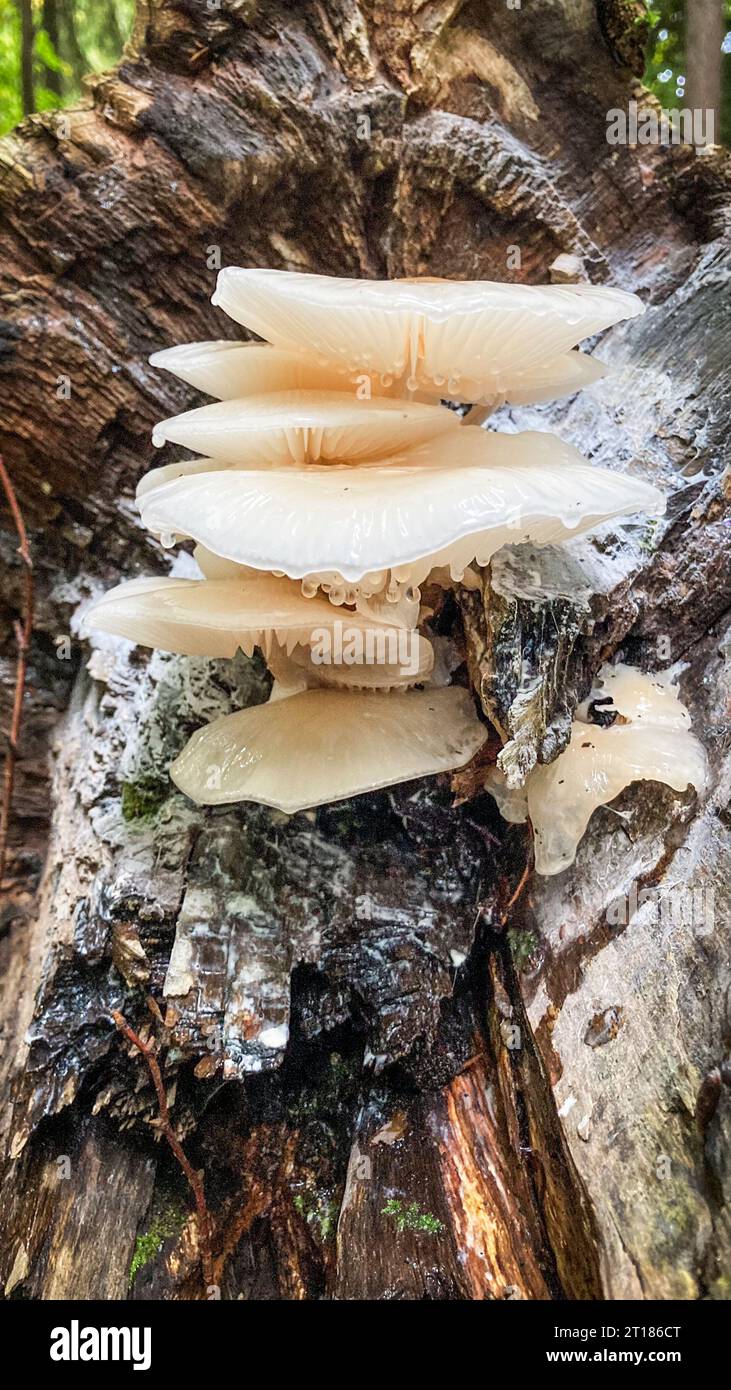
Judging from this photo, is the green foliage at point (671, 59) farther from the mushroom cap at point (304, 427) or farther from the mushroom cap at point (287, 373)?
the mushroom cap at point (304, 427)

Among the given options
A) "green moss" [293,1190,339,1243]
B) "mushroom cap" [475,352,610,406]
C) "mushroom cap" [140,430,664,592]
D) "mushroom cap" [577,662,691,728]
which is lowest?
"green moss" [293,1190,339,1243]

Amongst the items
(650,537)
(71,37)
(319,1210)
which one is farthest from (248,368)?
(71,37)

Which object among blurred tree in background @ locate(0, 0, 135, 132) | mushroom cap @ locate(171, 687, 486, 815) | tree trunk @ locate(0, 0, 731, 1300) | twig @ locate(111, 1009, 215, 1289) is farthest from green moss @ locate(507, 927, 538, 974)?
blurred tree in background @ locate(0, 0, 135, 132)

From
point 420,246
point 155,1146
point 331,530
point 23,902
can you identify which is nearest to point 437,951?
point 155,1146

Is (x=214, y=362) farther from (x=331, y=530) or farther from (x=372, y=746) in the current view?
(x=372, y=746)

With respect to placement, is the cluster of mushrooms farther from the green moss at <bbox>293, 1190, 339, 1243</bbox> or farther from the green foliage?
the green foliage

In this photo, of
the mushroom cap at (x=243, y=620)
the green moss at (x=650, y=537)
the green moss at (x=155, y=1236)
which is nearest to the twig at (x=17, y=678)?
the mushroom cap at (x=243, y=620)

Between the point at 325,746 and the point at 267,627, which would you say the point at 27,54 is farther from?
the point at 325,746
